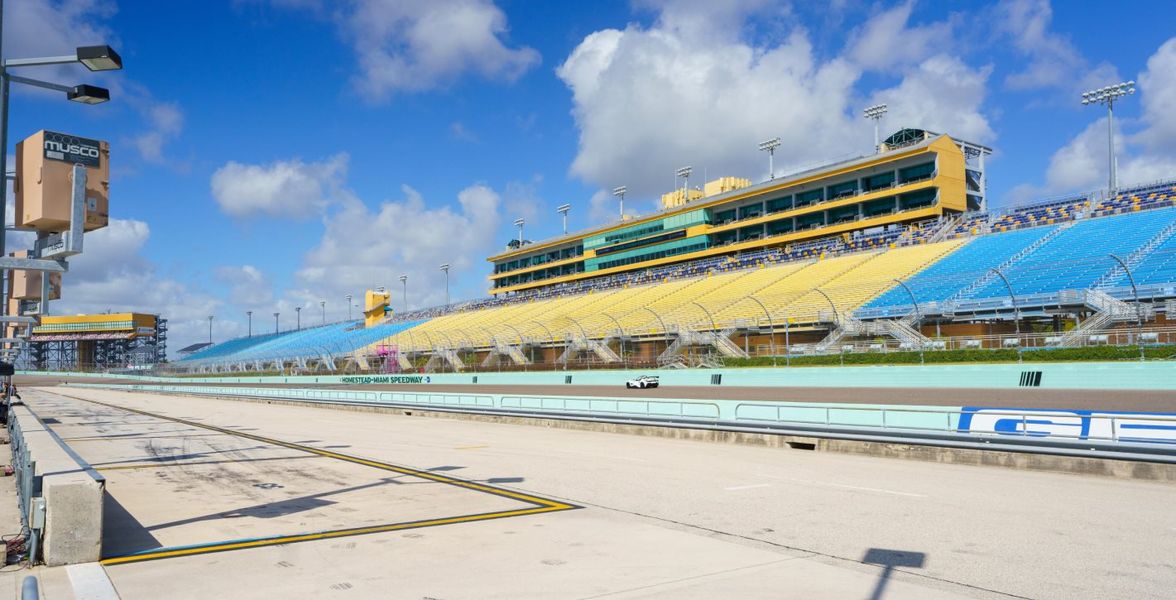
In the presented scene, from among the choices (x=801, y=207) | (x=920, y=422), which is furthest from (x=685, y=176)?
(x=920, y=422)

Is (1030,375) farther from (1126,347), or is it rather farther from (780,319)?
(780,319)

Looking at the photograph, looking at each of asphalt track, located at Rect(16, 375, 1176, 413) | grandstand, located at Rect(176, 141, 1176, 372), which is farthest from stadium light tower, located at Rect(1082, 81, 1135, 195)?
asphalt track, located at Rect(16, 375, 1176, 413)

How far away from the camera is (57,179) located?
7.24 metres

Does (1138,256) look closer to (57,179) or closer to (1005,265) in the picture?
(1005,265)

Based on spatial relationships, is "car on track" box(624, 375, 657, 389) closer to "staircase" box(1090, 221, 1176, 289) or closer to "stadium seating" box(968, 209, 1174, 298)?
"stadium seating" box(968, 209, 1174, 298)

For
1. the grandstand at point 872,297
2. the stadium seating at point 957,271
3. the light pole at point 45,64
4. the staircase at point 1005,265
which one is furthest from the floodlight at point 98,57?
the staircase at point 1005,265

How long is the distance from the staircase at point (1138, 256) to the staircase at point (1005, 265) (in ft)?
18.1

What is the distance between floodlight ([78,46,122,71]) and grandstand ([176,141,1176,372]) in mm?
32377

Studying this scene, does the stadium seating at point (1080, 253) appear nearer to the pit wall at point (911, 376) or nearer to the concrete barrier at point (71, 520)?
the pit wall at point (911, 376)

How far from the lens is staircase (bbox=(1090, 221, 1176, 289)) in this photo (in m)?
36.8

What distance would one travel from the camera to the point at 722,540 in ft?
27.8

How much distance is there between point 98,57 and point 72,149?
98 centimetres

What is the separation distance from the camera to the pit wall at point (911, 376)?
27109 mm

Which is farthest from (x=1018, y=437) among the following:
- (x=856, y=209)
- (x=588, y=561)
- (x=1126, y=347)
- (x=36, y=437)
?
(x=856, y=209)
